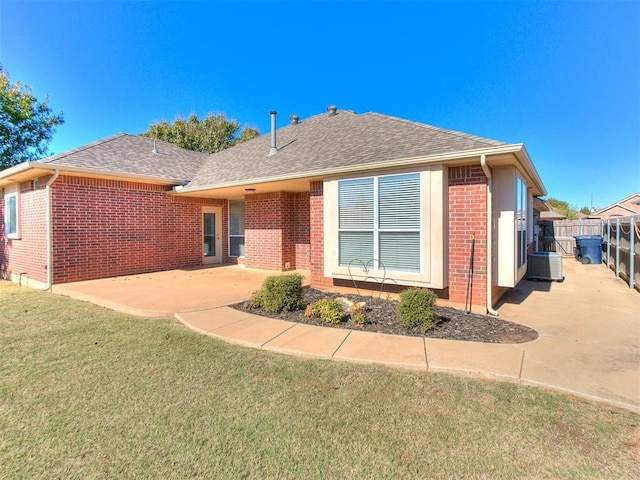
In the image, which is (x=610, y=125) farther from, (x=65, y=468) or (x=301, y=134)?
(x=65, y=468)

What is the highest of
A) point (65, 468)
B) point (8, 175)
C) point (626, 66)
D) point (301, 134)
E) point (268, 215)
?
point (626, 66)

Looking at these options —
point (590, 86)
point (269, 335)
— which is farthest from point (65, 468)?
point (590, 86)

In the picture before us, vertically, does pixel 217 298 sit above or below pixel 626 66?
below

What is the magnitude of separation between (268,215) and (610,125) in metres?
18.3

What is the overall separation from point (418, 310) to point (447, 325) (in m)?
0.64

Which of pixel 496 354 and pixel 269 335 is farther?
pixel 269 335

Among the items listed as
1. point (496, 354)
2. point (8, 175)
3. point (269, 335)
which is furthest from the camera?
point (8, 175)

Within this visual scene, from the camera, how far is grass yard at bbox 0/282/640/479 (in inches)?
87.8

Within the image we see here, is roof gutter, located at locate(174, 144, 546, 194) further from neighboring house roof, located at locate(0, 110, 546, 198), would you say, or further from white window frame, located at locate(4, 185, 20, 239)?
white window frame, located at locate(4, 185, 20, 239)

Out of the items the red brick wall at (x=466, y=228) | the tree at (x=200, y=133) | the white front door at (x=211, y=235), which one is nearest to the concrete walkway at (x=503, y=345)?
the red brick wall at (x=466, y=228)

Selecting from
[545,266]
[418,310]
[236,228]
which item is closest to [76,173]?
[236,228]

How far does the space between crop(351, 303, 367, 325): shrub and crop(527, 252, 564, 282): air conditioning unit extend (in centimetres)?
737

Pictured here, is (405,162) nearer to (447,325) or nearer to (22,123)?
(447,325)

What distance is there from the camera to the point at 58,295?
796 cm
